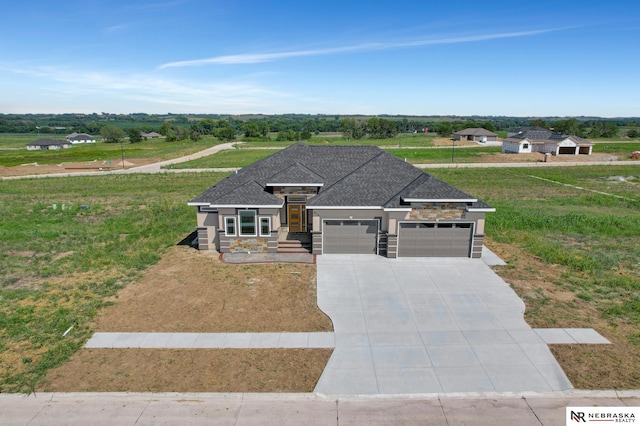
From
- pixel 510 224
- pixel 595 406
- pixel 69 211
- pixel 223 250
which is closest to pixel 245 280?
pixel 223 250

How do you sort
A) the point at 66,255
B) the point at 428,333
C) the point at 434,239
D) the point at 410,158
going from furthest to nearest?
the point at 410,158 < the point at 66,255 < the point at 434,239 < the point at 428,333

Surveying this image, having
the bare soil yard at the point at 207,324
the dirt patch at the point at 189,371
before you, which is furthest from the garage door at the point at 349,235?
the dirt patch at the point at 189,371

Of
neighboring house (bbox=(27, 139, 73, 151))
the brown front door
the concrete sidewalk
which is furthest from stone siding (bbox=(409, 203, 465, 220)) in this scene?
neighboring house (bbox=(27, 139, 73, 151))

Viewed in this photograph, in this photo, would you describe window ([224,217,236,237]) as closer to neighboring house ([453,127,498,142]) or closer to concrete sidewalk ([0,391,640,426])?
concrete sidewalk ([0,391,640,426])

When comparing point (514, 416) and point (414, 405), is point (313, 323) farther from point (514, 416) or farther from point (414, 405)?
point (514, 416)

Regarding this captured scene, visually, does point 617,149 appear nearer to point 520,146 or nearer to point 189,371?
point 520,146

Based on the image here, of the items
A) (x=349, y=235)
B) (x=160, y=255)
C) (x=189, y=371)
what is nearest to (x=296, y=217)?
(x=349, y=235)
